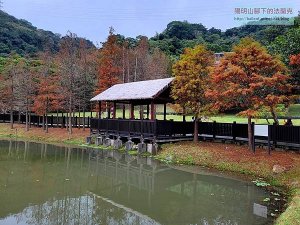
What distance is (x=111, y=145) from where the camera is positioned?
24.3m

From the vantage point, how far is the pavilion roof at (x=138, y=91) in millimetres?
20891

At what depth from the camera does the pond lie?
9398 millimetres

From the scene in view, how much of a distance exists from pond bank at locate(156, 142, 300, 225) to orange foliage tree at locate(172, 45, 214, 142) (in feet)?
8.40

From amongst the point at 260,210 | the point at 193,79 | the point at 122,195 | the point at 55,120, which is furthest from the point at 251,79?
the point at 55,120

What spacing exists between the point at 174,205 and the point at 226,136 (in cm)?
1034

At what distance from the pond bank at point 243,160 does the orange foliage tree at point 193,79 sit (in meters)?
2.56

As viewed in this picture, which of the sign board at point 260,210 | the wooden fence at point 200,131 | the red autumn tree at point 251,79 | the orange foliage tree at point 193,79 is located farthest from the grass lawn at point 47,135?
the sign board at point 260,210

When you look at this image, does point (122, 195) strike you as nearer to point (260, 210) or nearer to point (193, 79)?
point (260, 210)

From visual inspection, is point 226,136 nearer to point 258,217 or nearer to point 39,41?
point 258,217

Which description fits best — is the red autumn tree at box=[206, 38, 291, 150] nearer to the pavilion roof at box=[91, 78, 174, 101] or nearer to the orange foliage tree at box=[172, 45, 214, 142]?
the orange foliage tree at box=[172, 45, 214, 142]

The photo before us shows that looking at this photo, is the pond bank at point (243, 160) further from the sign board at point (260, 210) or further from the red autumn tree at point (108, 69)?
the red autumn tree at point (108, 69)

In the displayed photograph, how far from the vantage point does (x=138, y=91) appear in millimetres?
22656

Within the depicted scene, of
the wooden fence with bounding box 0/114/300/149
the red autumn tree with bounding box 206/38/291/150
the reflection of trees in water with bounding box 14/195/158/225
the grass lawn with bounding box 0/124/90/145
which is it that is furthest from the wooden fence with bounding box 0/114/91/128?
the reflection of trees in water with bounding box 14/195/158/225

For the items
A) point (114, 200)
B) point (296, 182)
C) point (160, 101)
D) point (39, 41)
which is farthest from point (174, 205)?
point (39, 41)
